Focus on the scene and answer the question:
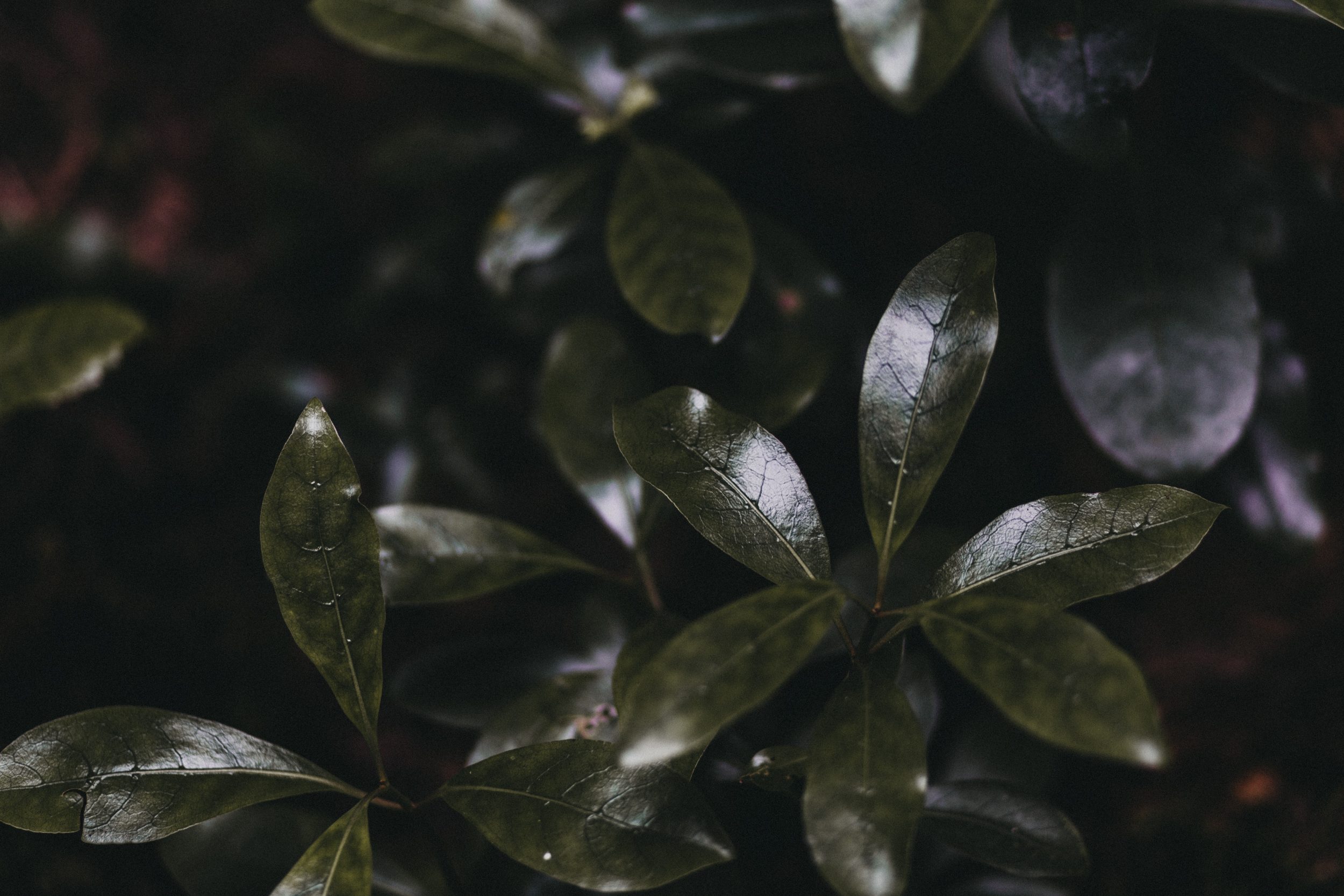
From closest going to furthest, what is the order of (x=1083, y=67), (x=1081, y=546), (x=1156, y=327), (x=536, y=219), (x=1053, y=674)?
(x=1053, y=674) → (x=1081, y=546) → (x=1083, y=67) → (x=1156, y=327) → (x=536, y=219)

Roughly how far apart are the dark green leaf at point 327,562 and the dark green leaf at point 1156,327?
2.34 feet

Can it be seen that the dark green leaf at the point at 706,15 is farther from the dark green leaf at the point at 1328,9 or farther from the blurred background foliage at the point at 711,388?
the dark green leaf at the point at 1328,9

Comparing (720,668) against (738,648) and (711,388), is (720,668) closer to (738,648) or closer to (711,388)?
(738,648)

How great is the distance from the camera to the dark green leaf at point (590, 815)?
51cm

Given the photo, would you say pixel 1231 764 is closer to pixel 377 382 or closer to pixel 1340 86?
pixel 1340 86

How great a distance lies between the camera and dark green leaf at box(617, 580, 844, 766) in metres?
0.43

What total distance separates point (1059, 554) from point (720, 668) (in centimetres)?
28

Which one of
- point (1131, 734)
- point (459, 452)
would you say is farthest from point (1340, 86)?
point (459, 452)

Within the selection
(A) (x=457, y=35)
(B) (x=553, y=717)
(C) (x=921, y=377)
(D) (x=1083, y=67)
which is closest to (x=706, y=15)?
(A) (x=457, y=35)

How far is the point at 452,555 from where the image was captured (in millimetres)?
707

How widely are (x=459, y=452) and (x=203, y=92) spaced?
1201mm

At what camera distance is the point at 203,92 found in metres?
1.70

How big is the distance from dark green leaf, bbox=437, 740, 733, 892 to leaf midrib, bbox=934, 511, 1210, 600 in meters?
0.24

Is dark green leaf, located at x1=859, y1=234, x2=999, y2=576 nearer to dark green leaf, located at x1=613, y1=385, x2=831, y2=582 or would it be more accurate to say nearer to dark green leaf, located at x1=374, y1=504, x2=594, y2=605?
dark green leaf, located at x1=613, y1=385, x2=831, y2=582
